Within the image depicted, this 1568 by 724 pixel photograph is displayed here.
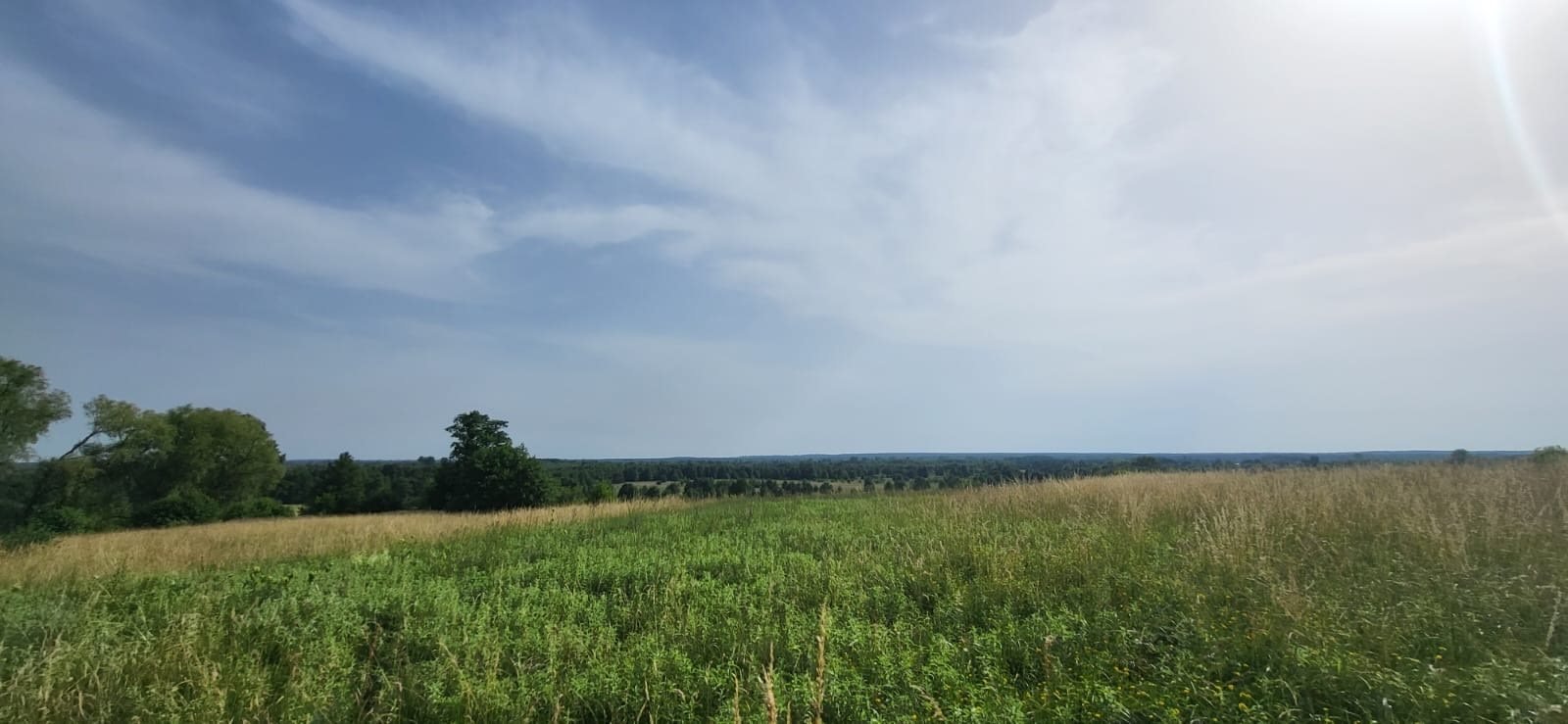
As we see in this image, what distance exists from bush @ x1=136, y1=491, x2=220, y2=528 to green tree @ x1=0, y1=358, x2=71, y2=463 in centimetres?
899

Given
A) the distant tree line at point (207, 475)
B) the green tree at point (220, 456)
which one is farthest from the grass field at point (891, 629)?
the green tree at point (220, 456)

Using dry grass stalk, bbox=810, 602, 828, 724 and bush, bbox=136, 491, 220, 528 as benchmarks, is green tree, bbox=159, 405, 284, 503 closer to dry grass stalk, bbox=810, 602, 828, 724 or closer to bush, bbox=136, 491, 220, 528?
bush, bbox=136, 491, 220, 528

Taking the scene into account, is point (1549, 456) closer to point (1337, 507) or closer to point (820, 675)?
point (1337, 507)

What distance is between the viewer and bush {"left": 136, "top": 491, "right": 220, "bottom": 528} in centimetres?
3780

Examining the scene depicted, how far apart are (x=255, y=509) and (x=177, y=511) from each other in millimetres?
5380

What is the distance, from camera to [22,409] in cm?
2959

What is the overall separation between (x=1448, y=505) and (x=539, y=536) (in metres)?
14.4

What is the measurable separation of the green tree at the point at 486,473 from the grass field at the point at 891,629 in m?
37.3

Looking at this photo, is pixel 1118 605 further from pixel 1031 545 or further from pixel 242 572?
pixel 242 572

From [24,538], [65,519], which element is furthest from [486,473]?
[24,538]

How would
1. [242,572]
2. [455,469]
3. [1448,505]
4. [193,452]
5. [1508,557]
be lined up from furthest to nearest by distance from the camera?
1. [455,469]
2. [193,452]
3. [242,572]
4. [1448,505]
5. [1508,557]

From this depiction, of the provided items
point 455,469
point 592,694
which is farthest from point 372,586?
point 455,469

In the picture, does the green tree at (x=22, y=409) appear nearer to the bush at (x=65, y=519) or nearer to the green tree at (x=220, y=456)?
the bush at (x=65, y=519)

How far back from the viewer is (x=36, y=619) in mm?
5512
